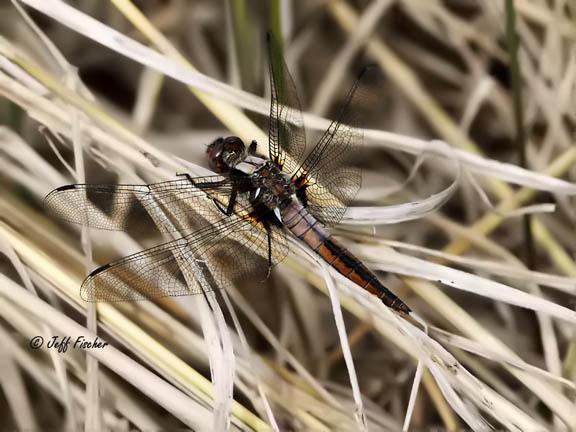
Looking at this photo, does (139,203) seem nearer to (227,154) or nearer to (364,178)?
(227,154)

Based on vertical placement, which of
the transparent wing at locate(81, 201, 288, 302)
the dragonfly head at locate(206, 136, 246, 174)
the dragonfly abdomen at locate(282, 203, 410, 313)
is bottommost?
the transparent wing at locate(81, 201, 288, 302)

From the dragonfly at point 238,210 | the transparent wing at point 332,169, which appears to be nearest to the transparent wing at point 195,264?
the dragonfly at point 238,210

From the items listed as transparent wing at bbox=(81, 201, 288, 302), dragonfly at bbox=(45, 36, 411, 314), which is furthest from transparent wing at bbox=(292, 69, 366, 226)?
transparent wing at bbox=(81, 201, 288, 302)

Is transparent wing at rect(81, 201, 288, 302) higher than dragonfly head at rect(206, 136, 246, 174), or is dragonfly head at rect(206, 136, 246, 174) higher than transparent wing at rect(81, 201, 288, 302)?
dragonfly head at rect(206, 136, 246, 174)

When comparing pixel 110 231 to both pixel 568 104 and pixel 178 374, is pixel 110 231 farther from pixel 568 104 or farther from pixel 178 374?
pixel 568 104

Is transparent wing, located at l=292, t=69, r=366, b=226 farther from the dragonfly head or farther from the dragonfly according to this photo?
the dragonfly head

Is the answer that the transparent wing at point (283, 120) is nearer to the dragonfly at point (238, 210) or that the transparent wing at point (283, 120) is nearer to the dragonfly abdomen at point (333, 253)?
the dragonfly at point (238, 210)
